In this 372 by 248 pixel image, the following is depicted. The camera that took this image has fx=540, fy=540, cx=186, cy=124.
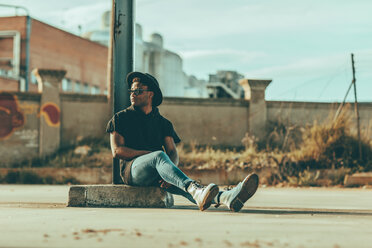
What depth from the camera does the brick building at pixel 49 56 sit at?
3119 centimetres

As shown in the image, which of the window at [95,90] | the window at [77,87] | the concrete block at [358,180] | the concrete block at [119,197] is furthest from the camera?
the window at [95,90]

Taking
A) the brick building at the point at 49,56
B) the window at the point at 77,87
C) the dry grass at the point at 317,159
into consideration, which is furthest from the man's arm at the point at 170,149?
the window at the point at 77,87

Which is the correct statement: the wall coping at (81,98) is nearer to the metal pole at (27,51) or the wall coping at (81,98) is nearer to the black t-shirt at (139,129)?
the black t-shirt at (139,129)

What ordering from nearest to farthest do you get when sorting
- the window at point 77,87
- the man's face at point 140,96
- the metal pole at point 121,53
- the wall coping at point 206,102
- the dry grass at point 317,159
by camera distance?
the man's face at point 140,96, the metal pole at point 121,53, the dry grass at point 317,159, the wall coping at point 206,102, the window at point 77,87

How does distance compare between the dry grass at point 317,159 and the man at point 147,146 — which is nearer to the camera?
A: the man at point 147,146

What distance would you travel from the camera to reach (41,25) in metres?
33.4

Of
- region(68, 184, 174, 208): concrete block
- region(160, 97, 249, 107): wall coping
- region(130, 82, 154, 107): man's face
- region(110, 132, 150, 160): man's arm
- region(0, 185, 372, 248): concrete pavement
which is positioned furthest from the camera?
region(160, 97, 249, 107): wall coping

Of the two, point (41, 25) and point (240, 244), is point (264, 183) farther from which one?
point (41, 25)

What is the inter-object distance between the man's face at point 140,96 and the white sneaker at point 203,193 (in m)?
1.13

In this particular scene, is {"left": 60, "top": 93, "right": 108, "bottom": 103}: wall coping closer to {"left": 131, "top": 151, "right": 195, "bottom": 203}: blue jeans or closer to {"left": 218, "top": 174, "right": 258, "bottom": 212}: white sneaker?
{"left": 131, "top": 151, "right": 195, "bottom": 203}: blue jeans

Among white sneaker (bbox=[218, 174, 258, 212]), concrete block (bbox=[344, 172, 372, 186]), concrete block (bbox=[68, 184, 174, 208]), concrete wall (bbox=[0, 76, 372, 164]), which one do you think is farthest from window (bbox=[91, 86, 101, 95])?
white sneaker (bbox=[218, 174, 258, 212])

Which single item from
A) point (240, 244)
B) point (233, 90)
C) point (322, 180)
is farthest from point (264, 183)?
point (233, 90)

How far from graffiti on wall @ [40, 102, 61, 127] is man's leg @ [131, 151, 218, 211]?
1202 cm

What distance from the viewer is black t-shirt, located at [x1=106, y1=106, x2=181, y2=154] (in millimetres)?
5375
